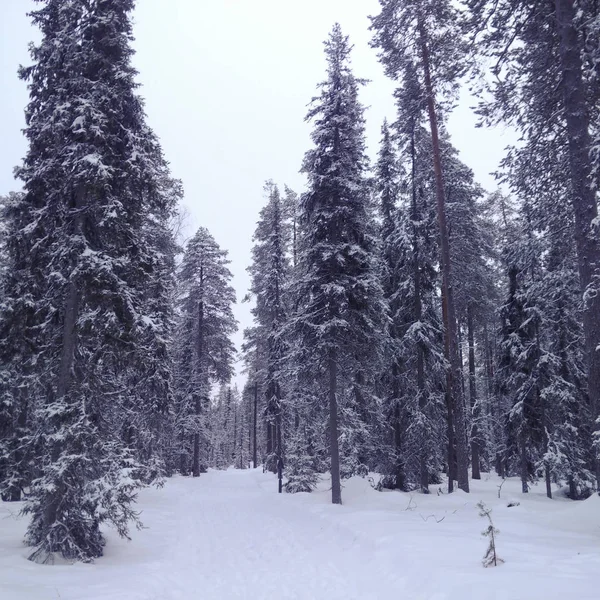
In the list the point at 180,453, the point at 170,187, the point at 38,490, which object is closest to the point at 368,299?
the point at 170,187

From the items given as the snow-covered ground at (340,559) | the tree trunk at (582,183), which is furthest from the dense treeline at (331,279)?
the snow-covered ground at (340,559)

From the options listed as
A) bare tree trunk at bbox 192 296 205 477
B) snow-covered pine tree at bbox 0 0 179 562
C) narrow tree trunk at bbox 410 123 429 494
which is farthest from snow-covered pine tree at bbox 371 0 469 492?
bare tree trunk at bbox 192 296 205 477

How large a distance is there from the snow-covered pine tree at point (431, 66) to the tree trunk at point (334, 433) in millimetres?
4185

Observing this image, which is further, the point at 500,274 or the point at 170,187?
the point at 500,274

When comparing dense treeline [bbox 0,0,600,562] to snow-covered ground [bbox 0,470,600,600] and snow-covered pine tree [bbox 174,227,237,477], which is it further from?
snow-covered ground [bbox 0,470,600,600]

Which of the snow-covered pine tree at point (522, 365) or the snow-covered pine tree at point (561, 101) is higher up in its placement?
the snow-covered pine tree at point (561, 101)

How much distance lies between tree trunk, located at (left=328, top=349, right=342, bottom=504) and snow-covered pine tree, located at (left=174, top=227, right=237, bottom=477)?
1721 centimetres

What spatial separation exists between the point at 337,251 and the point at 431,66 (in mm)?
7842

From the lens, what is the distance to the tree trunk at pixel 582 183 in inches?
341

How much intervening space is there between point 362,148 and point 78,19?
10.7 metres

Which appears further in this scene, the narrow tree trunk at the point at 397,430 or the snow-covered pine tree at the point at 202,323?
the snow-covered pine tree at the point at 202,323

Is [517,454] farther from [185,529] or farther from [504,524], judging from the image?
[185,529]

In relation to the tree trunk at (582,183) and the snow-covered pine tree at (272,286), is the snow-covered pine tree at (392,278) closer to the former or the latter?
the snow-covered pine tree at (272,286)

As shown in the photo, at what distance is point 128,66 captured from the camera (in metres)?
11.0
